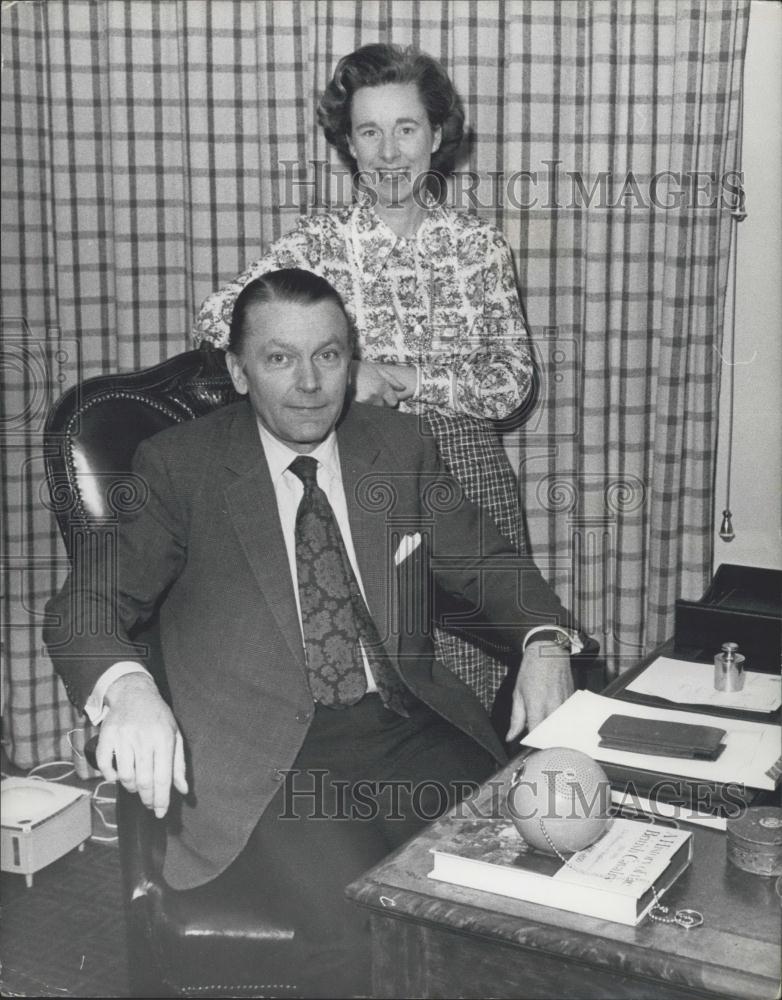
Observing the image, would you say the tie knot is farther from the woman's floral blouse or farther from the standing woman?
the woman's floral blouse

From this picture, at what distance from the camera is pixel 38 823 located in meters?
2.52

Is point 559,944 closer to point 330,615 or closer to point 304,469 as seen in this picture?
point 330,615

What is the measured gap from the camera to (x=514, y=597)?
6.20ft

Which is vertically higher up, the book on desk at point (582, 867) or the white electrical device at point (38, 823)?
the book on desk at point (582, 867)

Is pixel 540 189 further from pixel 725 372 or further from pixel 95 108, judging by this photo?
pixel 95 108

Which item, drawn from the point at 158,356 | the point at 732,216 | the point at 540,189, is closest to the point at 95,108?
the point at 158,356

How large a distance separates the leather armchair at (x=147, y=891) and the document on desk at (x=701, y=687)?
674 millimetres

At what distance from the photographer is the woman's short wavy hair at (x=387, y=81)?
2.25 m

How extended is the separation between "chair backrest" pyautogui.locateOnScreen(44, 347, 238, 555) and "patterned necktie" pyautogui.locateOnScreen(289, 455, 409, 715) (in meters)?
0.25

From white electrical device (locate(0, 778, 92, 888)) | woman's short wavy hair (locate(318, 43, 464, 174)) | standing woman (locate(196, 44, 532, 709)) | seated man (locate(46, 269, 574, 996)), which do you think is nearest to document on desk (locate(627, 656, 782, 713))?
seated man (locate(46, 269, 574, 996))

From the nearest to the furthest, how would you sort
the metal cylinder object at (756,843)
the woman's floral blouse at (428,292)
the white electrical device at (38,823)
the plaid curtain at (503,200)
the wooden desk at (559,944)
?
1. the wooden desk at (559,944)
2. the metal cylinder object at (756,843)
3. the woman's floral blouse at (428,292)
4. the white electrical device at (38,823)
5. the plaid curtain at (503,200)

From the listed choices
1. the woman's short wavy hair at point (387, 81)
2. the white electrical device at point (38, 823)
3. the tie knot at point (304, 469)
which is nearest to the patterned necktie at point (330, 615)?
the tie knot at point (304, 469)

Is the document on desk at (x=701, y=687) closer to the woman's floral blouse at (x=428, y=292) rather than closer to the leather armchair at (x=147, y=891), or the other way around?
the leather armchair at (x=147, y=891)

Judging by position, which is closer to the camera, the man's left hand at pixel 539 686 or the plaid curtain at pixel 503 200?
the man's left hand at pixel 539 686
